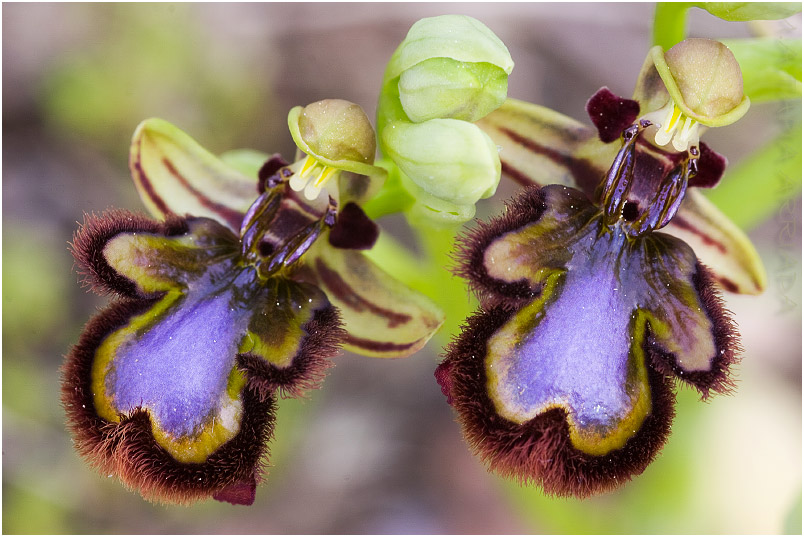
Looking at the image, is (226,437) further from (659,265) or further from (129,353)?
(659,265)

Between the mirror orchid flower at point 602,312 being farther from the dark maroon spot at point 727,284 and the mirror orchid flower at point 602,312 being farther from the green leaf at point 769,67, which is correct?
the green leaf at point 769,67

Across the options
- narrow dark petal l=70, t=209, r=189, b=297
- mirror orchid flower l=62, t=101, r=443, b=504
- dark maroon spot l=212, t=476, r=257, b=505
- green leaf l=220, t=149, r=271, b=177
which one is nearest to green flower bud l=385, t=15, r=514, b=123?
mirror orchid flower l=62, t=101, r=443, b=504

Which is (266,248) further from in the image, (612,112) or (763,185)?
(763,185)

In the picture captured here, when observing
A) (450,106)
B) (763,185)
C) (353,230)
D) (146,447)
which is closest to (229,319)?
(146,447)

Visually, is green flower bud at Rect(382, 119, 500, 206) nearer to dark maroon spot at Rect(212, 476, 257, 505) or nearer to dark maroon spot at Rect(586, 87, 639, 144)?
dark maroon spot at Rect(586, 87, 639, 144)

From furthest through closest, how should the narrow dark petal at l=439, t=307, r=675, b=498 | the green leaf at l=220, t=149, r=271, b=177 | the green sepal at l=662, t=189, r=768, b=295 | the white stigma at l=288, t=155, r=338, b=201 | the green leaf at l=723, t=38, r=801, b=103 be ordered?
the green leaf at l=220, t=149, r=271, b=177 → the green leaf at l=723, t=38, r=801, b=103 → the green sepal at l=662, t=189, r=768, b=295 → the white stigma at l=288, t=155, r=338, b=201 → the narrow dark petal at l=439, t=307, r=675, b=498
